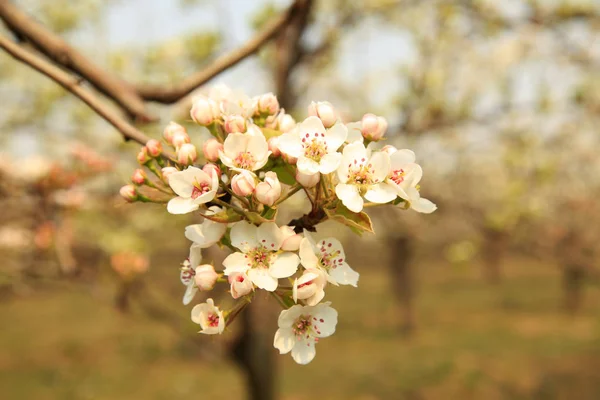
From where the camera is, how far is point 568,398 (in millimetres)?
14086

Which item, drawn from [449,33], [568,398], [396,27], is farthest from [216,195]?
[568,398]

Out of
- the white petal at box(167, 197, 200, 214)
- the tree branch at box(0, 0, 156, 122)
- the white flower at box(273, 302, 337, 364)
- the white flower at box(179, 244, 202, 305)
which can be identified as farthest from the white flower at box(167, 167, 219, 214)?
the tree branch at box(0, 0, 156, 122)

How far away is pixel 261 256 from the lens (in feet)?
3.65

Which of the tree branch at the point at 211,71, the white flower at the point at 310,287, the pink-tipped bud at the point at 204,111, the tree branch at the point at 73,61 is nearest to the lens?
the white flower at the point at 310,287

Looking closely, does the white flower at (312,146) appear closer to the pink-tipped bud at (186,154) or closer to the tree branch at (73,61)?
the pink-tipped bud at (186,154)

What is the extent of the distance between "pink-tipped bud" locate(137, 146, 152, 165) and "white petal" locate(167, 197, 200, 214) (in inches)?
7.5

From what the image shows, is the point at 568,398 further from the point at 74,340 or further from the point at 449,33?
the point at 74,340

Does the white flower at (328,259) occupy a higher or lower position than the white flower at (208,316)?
higher

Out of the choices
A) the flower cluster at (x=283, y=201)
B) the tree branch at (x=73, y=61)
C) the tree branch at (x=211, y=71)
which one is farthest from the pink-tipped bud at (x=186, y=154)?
the tree branch at (x=211, y=71)

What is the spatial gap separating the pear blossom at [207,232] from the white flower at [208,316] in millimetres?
129

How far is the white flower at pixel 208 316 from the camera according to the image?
117 centimetres

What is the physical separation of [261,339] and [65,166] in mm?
3459

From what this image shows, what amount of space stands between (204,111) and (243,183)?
11.4 inches

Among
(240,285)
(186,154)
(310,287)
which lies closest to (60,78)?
(186,154)
